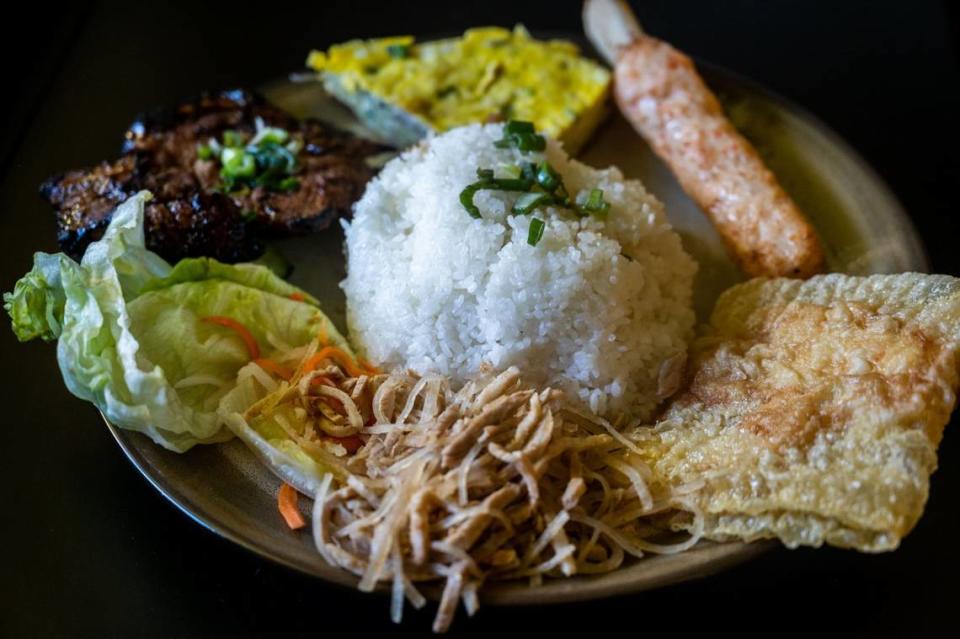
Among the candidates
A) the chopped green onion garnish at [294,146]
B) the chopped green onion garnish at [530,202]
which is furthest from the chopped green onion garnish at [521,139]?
the chopped green onion garnish at [294,146]

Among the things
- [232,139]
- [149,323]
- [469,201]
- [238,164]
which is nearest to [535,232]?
[469,201]

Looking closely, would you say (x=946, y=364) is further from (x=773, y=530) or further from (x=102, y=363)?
(x=102, y=363)

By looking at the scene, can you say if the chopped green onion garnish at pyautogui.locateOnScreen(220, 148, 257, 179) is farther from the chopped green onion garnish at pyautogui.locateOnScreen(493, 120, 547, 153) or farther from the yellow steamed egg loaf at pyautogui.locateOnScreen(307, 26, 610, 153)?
the chopped green onion garnish at pyautogui.locateOnScreen(493, 120, 547, 153)

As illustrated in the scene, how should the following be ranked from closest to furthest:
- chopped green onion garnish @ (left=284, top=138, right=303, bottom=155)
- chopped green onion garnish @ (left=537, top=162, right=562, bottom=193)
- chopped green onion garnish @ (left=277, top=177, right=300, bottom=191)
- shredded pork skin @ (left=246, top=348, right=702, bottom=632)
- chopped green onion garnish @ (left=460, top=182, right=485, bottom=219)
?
1. shredded pork skin @ (left=246, top=348, right=702, bottom=632)
2. chopped green onion garnish @ (left=460, top=182, right=485, bottom=219)
3. chopped green onion garnish @ (left=537, top=162, right=562, bottom=193)
4. chopped green onion garnish @ (left=277, top=177, right=300, bottom=191)
5. chopped green onion garnish @ (left=284, top=138, right=303, bottom=155)

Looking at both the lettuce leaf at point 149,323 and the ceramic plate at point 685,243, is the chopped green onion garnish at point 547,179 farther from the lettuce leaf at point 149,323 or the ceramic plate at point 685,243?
the lettuce leaf at point 149,323

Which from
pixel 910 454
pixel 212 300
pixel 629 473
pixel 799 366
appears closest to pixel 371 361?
pixel 212 300

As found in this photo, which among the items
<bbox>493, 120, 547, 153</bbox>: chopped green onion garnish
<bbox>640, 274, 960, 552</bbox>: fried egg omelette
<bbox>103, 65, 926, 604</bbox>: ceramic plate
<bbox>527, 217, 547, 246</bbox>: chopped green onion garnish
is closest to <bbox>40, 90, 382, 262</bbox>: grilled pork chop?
<bbox>103, 65, 926, 604</bbox>: ceramic plate
